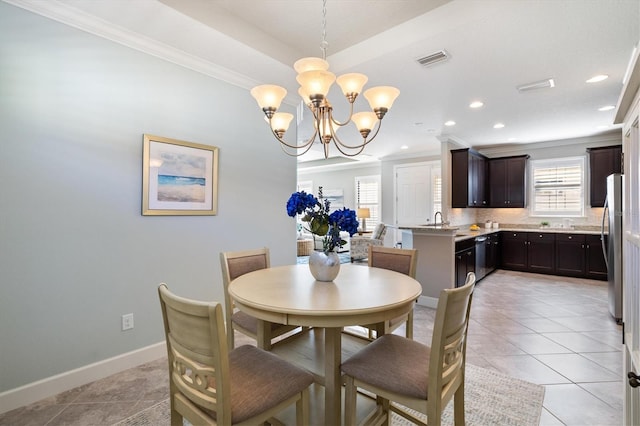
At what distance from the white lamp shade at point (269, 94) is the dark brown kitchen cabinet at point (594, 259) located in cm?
616

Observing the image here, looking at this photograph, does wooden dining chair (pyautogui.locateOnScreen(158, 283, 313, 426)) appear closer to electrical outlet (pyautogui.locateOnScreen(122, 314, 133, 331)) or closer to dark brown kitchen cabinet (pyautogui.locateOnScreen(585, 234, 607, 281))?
electrical outlet (pyautogui.locateOnScreen(122, 314, 133, 331))

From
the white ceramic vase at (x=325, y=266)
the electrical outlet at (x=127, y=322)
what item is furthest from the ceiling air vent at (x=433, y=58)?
the electrical outlet at (x=127, y=322)

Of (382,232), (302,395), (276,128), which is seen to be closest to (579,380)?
(302,395)

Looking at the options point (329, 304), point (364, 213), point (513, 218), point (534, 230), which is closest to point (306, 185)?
point (364, 213)

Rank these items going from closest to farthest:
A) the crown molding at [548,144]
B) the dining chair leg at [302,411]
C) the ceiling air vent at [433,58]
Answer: the dining chair leg at [302,411] → the ceiling air vent at [433,58] → the crown molding at [548,144]

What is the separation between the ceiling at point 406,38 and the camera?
7.18ft

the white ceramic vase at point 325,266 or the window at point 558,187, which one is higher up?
the window at point 558,187

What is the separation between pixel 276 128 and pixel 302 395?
1.84 m

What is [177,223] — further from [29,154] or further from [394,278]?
[394,278]

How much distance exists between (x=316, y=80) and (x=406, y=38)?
4.09 feet

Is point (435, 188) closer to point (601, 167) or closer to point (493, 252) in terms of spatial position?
point (493, 252)

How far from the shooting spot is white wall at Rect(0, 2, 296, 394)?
1.92m

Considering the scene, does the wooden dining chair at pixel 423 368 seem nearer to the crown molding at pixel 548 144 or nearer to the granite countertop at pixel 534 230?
the granite countertop at pixel 534 230

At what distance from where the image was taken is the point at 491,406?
1964mm
